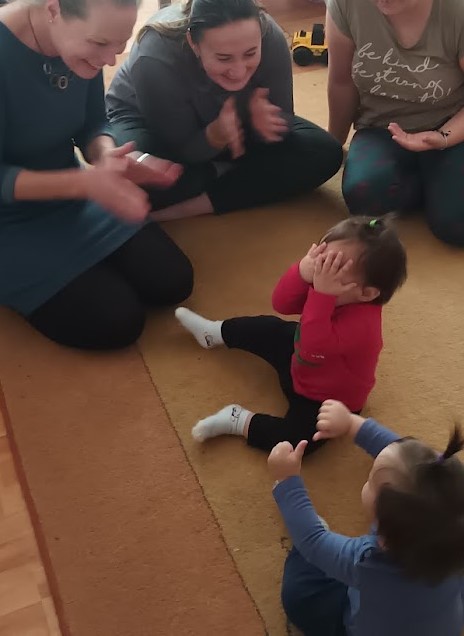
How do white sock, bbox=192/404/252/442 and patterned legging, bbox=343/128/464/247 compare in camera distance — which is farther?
A: patterned legging, bbox=343/128/464/247

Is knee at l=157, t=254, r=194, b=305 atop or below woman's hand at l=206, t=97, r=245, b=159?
below

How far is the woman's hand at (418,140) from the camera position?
1.46 m

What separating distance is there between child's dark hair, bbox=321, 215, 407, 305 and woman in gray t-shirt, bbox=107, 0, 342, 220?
48 cm

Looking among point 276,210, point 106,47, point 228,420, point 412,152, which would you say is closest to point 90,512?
point 228,420

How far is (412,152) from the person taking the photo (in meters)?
1.59

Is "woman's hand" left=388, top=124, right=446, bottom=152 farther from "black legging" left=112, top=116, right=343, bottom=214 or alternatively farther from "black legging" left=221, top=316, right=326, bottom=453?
"black legging" left=221, top=316, right=326, bottom=453

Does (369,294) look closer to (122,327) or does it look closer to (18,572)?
(122,327)

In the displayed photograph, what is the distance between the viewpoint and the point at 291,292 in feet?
3.73

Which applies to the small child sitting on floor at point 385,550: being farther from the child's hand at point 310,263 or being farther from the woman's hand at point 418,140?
the woman's hand at point 418,140

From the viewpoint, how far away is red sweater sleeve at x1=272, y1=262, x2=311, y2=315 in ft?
3.68

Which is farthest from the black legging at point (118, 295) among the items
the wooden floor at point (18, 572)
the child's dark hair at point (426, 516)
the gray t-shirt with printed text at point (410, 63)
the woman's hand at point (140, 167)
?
the child's dark hair at point (426, 516)

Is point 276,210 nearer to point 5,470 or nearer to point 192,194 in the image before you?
point 192,194

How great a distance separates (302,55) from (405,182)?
80cm

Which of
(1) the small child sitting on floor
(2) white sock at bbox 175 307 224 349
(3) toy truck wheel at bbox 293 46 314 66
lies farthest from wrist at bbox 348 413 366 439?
(3) toy truck wheel at bbox 293 46 314 66
